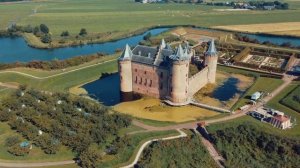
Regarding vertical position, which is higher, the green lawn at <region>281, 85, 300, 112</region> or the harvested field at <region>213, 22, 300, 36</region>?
the harvested field at <region>213, 22, 300, 36</region>

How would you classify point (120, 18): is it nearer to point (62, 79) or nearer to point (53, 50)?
point (53, 50)

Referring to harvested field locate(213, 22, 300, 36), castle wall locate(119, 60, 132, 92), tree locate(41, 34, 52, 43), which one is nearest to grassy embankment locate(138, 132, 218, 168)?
castle wall locate(119, 60, 132, 92)

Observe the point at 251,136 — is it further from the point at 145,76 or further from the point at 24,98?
the point at 24,98

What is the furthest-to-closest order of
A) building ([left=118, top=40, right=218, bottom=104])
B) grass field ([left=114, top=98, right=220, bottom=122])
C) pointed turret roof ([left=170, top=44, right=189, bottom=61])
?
1. building ([left=118, top=40, right=218, bottom=104])
2. pointed turret roof ([left=170, top=44, right=189, bottom=61])
3. grass field ([left=114, top=98, right=220, bottom=122])

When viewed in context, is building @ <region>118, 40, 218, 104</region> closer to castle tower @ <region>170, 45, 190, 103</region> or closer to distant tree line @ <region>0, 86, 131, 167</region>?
castle tower @ <region>170, 45, 190, 103</region>

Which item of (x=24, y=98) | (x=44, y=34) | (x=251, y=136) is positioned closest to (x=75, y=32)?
(x=44, y=34)

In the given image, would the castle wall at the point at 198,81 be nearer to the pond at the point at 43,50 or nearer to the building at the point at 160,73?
the building at the point at 160,73

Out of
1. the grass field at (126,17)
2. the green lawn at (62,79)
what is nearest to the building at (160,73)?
the green lawn at (62,79)
